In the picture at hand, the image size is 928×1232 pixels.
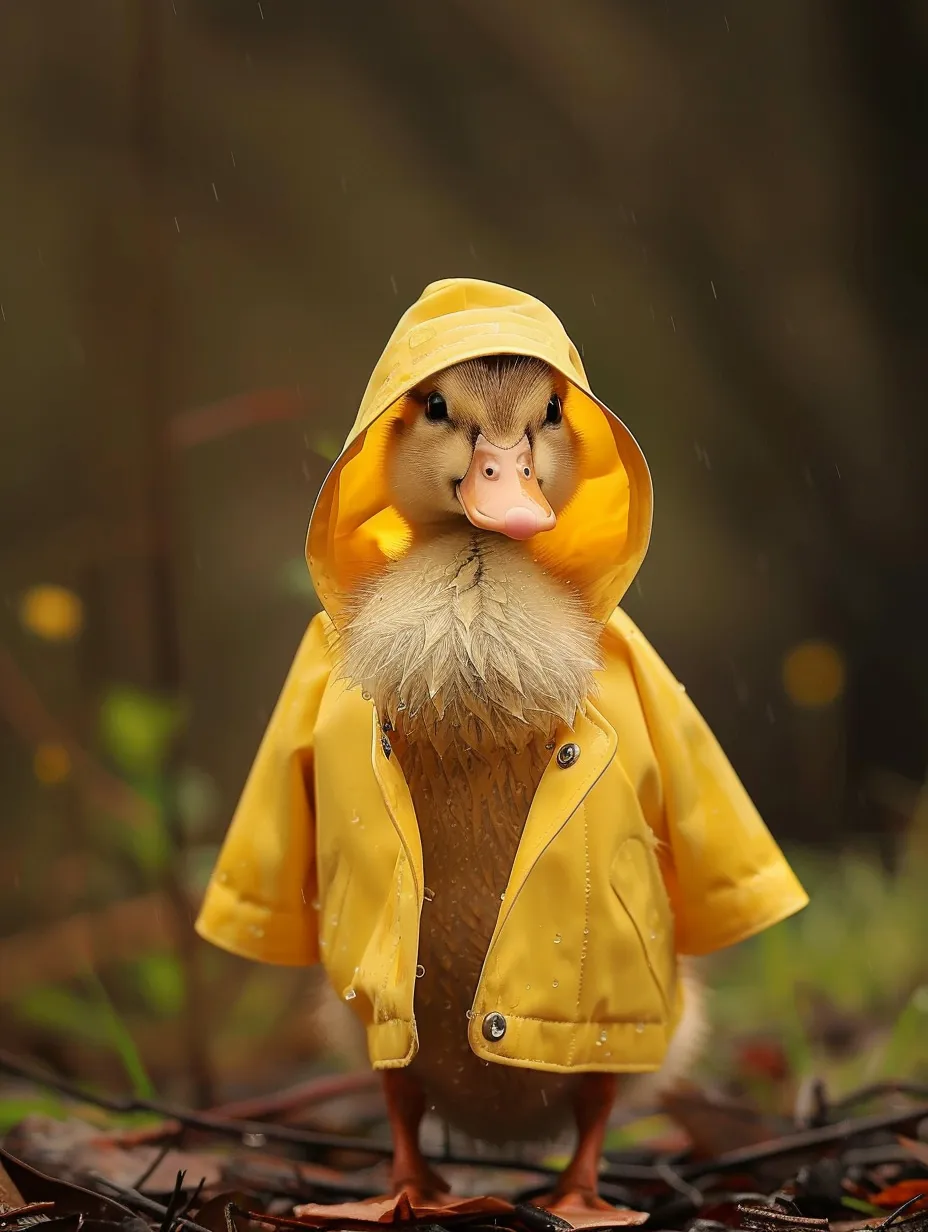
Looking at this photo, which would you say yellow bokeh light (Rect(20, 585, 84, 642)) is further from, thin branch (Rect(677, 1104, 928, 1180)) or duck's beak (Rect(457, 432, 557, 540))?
thin branch (Rect(677, 1104, 928, 1180))

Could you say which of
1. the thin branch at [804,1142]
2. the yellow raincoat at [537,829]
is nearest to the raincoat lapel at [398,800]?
the yellow raincoat at [537,829]

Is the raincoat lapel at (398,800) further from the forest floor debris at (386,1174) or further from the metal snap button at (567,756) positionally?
the forest floor debris at (386,1174)

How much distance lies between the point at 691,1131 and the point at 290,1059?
21.2 inches

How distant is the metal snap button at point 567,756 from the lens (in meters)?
0.87

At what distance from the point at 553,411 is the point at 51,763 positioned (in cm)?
89

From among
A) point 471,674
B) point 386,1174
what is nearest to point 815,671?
point 386,1174

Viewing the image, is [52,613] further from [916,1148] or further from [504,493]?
[916,1148]

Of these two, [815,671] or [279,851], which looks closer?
[279,851]

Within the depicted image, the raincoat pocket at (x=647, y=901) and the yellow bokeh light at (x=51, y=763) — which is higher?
the yellow bokeh light at (x=51, y=763)

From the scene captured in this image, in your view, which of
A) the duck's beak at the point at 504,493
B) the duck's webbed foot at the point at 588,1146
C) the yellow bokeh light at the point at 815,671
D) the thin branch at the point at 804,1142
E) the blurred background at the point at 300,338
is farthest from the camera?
the yellow bokeh light at the point at 815,671

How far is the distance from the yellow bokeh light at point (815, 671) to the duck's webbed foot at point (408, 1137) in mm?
901

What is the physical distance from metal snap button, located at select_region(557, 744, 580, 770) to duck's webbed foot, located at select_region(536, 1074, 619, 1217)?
243 mm

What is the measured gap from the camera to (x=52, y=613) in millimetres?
1512

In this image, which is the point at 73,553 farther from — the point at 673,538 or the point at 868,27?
the point at 868,27
